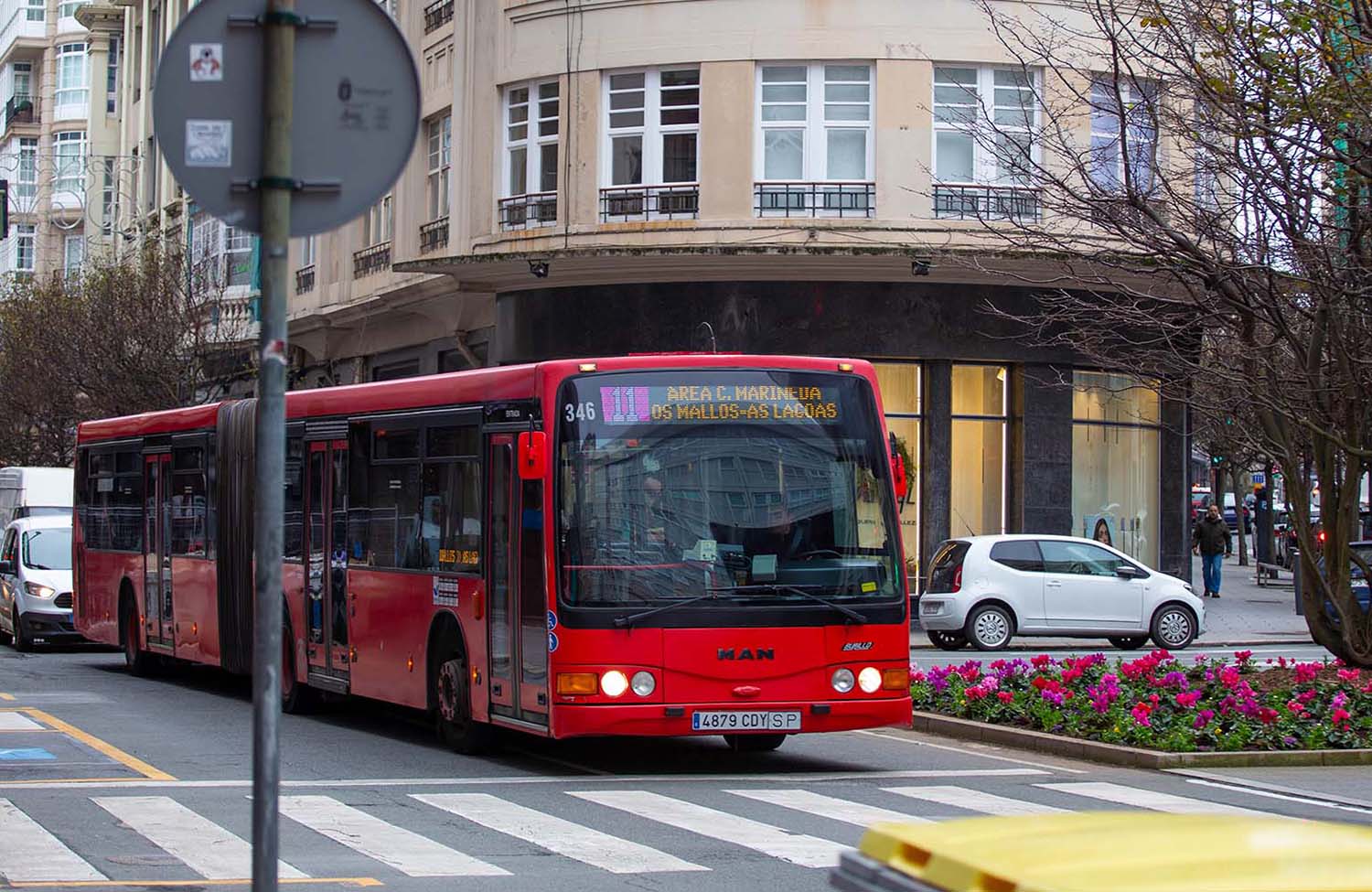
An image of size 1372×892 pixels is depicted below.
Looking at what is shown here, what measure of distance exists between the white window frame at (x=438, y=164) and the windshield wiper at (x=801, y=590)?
2186cm

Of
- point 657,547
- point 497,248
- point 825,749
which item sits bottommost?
point 825,749

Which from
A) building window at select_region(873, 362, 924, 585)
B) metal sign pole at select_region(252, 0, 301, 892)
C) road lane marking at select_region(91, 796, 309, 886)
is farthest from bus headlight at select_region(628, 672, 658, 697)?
building window at select_region(873, 362, 924, 585)

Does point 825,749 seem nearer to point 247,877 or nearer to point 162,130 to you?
point 247,877

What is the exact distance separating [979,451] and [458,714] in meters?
18.7

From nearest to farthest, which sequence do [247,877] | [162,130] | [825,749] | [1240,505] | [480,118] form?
[162,130] → [247,877] → [825,749] → [480,118] → [1240,505]

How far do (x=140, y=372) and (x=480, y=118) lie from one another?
16.2 m

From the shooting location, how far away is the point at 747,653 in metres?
13.3

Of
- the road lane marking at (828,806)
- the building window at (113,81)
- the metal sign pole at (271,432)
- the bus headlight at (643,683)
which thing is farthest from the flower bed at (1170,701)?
the building window at (113,81)

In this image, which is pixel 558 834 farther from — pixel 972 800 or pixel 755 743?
pixel 755 743

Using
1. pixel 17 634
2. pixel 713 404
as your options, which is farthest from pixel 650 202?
pixel 713 404

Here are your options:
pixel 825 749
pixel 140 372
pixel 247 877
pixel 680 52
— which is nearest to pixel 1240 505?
Result: pixel 140 372

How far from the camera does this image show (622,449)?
13477 mm

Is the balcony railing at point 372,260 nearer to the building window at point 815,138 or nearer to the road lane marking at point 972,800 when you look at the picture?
the building window at point 815,138

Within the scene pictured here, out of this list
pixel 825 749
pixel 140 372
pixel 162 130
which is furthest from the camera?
pixel 140 372
